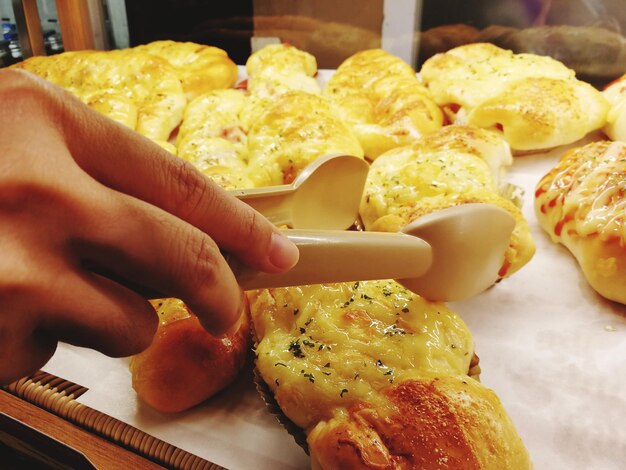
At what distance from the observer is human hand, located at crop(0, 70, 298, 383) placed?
1.88 ft

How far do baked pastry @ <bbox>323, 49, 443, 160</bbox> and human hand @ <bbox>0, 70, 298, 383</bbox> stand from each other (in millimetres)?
2069

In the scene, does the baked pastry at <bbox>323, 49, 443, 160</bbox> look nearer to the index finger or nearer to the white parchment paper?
the white parchment paper

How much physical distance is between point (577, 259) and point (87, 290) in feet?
6.39

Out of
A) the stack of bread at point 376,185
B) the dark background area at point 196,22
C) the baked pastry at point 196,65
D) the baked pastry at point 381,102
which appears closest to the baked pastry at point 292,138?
the stack of bread at point 376,185

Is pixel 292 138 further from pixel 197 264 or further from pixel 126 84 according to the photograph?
pixel 197 264

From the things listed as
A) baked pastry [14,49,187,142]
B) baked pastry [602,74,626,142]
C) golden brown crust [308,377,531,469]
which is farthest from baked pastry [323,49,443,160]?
golden brown crust [308,377,531,469]

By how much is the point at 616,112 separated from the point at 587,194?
37.5 inches

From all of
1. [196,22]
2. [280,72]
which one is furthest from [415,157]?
[196,22]

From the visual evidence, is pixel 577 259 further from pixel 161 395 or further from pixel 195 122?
pixel 195 122

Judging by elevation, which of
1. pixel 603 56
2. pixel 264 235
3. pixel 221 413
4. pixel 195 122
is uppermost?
pixel 264 235

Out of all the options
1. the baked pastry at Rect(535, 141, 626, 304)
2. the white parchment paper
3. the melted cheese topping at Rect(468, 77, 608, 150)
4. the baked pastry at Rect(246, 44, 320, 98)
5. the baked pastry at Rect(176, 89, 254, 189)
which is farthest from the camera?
the baked pastry at Rect(246, 44, 320, 98)

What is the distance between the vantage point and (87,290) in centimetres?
63

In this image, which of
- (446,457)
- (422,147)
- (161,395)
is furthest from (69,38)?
(446,457)

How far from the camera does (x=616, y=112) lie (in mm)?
2711
